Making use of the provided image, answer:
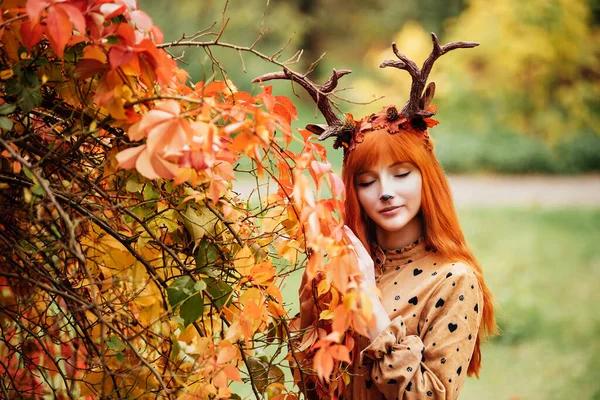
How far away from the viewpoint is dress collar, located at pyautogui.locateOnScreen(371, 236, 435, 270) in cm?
176

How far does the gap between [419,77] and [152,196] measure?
745mm

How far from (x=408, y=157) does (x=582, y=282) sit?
16.3ft

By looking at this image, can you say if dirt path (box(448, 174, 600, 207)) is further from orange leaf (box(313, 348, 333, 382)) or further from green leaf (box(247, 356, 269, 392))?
orange leaf (box(313, 348, 333, 382))

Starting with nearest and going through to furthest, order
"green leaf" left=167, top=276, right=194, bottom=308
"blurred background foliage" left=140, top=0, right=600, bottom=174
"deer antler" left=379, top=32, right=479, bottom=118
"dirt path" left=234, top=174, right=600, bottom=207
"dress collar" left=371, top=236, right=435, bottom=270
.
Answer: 1. "green leaf" left=167, top=276, right=194, bottom=308
2. "deer antler" left=379, top=32, right=479, bottom=118
3. "dress collar" left=371, top=236, right=435, bottom=270
4. "dirt path" left=234, top=174, right=600, bottom=207
5. "blurred background foliage" left=140, top=0, right=600, bottom=174

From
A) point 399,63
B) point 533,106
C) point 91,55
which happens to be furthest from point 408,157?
point 533,106

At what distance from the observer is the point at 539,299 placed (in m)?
5.79

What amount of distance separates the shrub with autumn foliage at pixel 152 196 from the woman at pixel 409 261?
137mm

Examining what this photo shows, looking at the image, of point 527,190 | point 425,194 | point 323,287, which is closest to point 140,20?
point 323,287

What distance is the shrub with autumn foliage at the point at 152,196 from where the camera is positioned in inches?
41.5

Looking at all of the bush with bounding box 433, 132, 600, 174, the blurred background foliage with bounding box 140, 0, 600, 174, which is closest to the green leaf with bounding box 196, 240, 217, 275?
the blurred background foliage with bounding box 140, 0, 600, 174

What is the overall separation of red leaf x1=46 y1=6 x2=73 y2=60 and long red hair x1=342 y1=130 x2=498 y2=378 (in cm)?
84

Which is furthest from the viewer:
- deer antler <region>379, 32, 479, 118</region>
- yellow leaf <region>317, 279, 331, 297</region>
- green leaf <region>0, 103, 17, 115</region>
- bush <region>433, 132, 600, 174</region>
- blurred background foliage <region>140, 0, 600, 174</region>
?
blurred background foliage <region>140, 0, 600, 174</region>

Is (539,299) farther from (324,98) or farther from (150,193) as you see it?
(150,193)

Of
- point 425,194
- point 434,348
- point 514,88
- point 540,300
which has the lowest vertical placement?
point 540,300
